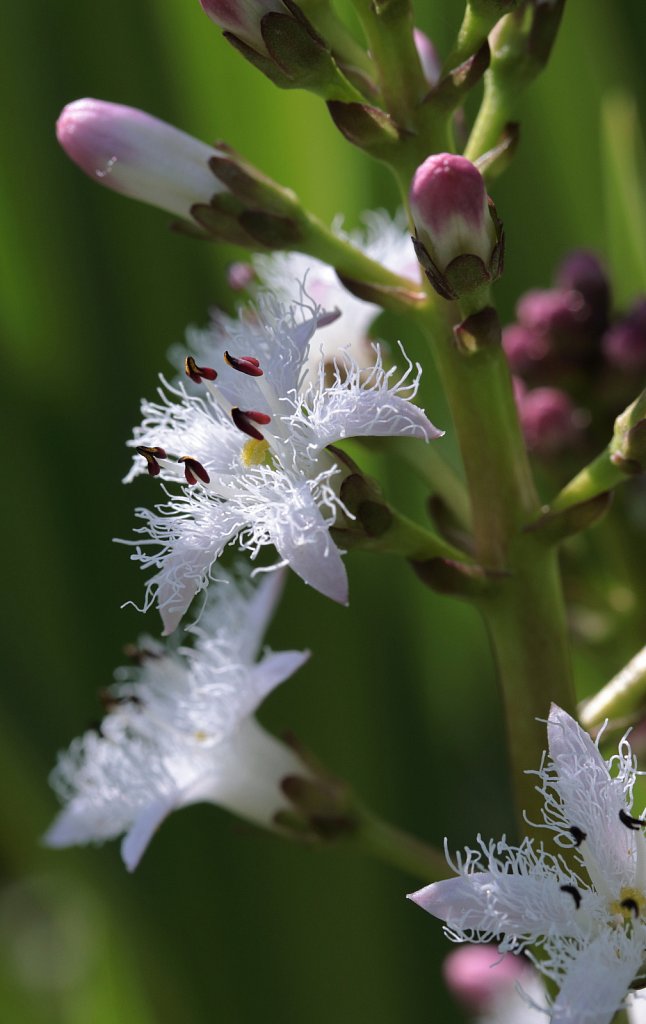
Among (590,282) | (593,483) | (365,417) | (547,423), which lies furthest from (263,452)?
(590,282)

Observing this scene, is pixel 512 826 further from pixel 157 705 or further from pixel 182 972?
pixel 157 705

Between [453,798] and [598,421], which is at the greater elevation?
[598,421]

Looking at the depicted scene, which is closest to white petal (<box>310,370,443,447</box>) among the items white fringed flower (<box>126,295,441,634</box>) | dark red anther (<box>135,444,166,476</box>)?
white fringed flower (<box>126,295,441,634</box>)

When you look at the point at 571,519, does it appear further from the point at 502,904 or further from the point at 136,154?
the point at 136,154

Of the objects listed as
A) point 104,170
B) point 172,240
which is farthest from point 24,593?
point 104,170

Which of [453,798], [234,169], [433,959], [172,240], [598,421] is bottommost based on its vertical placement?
[433,959]

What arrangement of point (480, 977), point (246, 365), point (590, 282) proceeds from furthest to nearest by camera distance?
point (590, 282), point (480, 977), point (246, 365)
